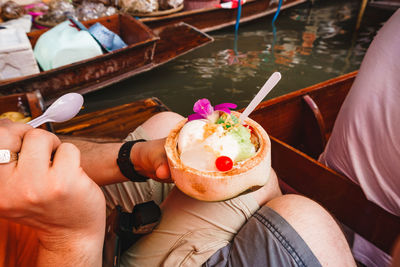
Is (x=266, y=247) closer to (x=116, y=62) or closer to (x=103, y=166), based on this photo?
(x=103, y=166)

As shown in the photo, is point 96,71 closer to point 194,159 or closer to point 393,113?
point 194,159

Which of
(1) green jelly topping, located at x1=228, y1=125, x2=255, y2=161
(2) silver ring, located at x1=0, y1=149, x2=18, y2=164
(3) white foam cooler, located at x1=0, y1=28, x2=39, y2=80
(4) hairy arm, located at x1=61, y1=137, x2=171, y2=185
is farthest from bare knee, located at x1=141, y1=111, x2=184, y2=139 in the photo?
(3) white foam cooler, located at x1=0, y1=28, x2=39, y2=80

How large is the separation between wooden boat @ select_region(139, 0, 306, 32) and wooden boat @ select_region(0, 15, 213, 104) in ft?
1.63

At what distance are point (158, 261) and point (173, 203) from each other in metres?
0.23

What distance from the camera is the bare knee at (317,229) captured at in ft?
2.93

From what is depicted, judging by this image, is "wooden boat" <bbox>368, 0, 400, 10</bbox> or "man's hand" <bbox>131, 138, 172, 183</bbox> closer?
"man's hand" <bbox>131, 138, 172, 183</bbox>

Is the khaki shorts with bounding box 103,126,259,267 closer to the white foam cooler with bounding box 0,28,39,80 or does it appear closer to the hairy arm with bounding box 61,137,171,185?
the hairy arm with bounding box 61,137,171,185

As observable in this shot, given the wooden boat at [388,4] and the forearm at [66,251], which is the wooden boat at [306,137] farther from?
the wooden boat at [388,4]

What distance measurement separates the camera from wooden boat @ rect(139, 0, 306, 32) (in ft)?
16.4

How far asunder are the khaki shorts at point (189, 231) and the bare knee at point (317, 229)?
0.50 ft

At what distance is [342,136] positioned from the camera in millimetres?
1408

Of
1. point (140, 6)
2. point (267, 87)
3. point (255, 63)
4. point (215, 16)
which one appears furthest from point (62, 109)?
point (215, 16)

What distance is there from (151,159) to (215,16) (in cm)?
534

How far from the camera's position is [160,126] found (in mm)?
1512
